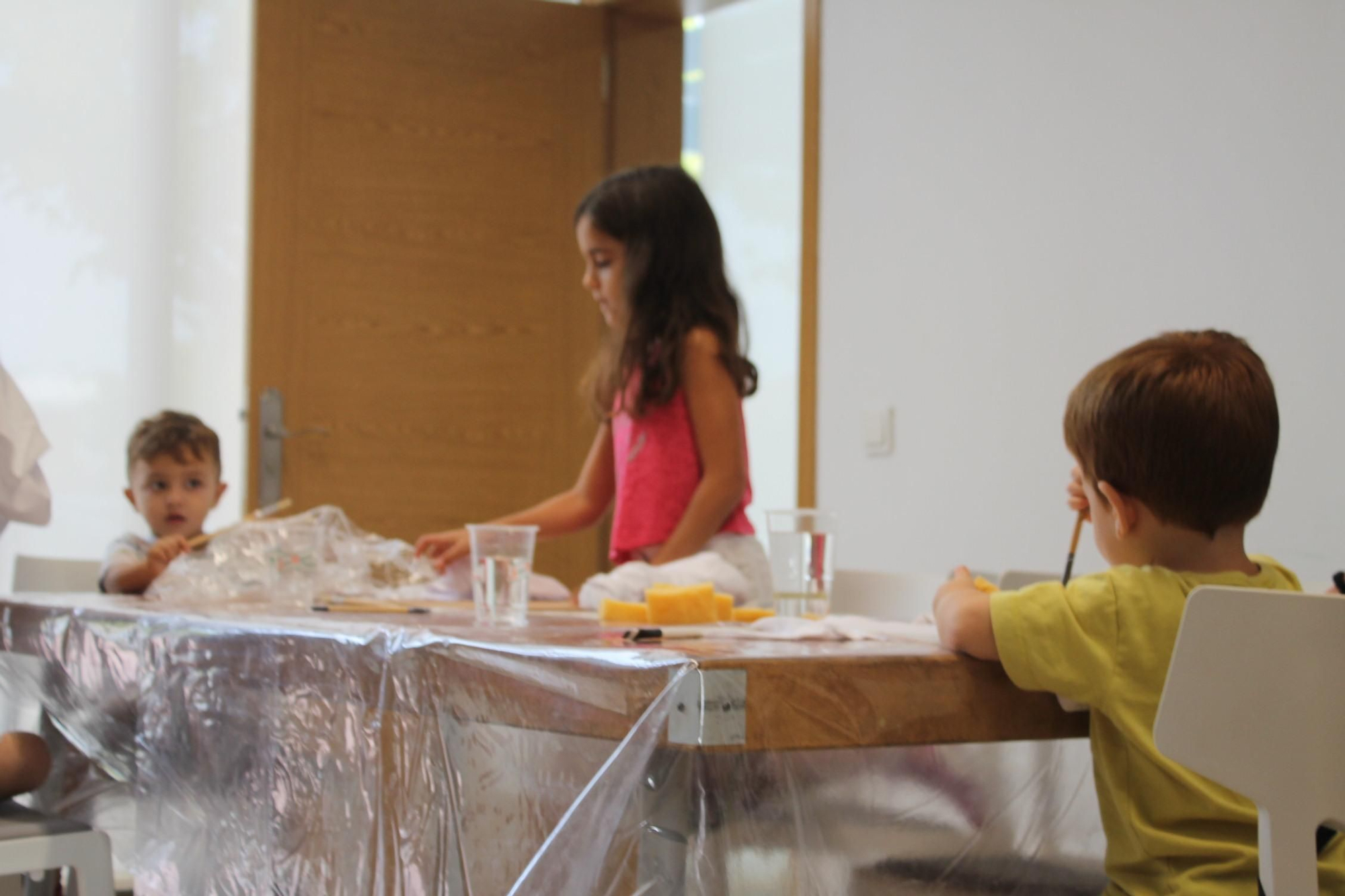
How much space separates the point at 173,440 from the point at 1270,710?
1.69 m

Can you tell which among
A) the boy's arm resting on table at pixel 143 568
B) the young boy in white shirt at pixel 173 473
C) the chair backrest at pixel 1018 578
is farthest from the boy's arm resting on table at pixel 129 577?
the chair backrest at pixel 1018 578

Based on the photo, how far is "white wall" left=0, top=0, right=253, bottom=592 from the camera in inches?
136

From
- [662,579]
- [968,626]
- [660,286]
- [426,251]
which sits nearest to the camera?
[968,626]

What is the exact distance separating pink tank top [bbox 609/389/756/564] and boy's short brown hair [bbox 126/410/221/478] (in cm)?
66

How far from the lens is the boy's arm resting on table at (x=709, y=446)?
1876mm

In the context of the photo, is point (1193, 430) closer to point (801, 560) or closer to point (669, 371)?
point (801, 560)

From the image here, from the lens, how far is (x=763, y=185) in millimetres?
4387

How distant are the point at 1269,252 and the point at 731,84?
7.80ft

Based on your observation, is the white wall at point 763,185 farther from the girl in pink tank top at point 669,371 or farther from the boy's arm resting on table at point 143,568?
the boy's arm resting on table at point 143,568

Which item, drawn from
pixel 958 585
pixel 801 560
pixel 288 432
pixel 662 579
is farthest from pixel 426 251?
pixel 958 585

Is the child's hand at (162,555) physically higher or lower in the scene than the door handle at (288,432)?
lower

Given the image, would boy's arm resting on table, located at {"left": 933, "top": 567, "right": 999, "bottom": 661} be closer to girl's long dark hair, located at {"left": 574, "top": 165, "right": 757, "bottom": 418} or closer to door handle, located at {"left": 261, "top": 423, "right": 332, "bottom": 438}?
girl's long dark hair, located at {"left": 574, "top": 165, "right": 757, "bottom": 418}

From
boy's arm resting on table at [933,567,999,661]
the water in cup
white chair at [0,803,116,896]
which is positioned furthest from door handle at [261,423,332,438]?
boy's arm resting on table at [933,567,999,661]

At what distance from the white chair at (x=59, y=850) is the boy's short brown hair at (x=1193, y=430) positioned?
38.6 inches
